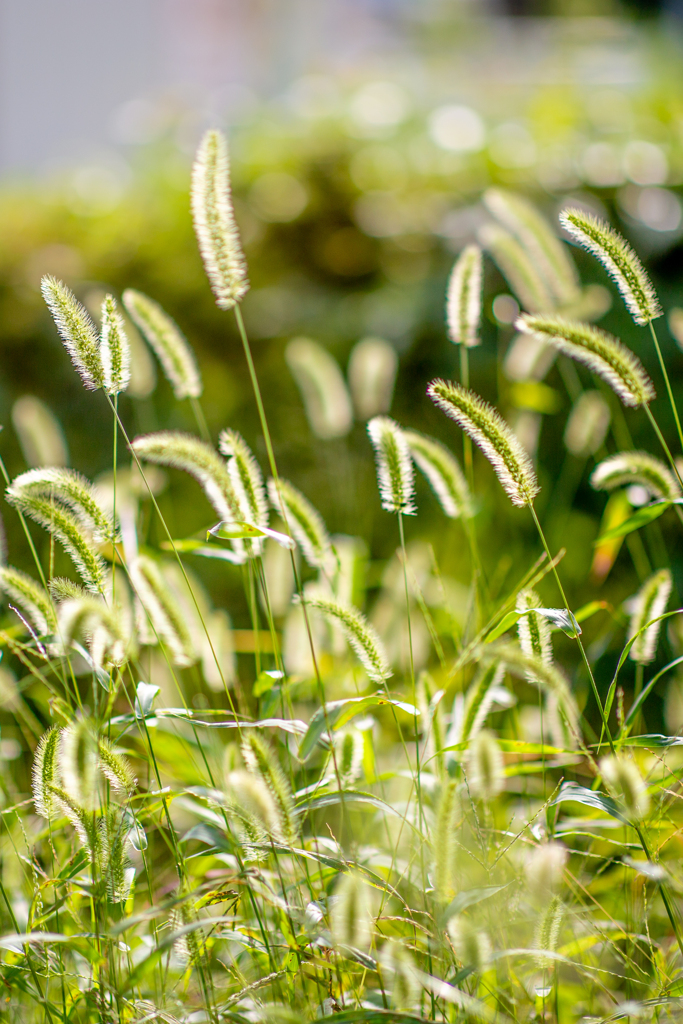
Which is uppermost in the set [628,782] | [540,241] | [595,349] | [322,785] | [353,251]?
[353,251]

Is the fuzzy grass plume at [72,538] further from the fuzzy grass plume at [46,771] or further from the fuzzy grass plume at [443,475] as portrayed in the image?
the fuzzy grass plume at [443,475]

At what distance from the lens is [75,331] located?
39.6 inches

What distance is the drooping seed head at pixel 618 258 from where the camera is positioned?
1.07m

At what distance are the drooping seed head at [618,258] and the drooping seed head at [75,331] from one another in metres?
0.64

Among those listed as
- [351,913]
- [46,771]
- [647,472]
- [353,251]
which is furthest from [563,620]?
[353,251]

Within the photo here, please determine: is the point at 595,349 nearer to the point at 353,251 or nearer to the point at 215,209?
the point at 215,209

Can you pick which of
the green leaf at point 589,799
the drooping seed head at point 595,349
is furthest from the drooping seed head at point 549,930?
the drooping seed head at point 595,349

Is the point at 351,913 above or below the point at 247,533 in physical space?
below

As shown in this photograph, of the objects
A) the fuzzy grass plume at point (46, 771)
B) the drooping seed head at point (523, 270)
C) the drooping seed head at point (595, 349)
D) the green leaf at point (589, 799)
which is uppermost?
the drooping seed head at point (523, 270)

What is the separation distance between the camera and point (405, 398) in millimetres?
2654

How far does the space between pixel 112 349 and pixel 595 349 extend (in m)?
0.64

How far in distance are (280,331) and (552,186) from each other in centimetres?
103

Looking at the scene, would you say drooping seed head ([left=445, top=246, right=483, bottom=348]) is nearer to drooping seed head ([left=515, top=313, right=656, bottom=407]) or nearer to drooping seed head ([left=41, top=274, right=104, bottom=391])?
drooping seed head ([left=515, top=313, right=656, bottom=407])

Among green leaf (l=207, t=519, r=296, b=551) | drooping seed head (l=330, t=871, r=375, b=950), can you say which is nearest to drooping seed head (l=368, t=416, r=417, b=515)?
green leaf (l=207, t=519, r=296, b=551)
